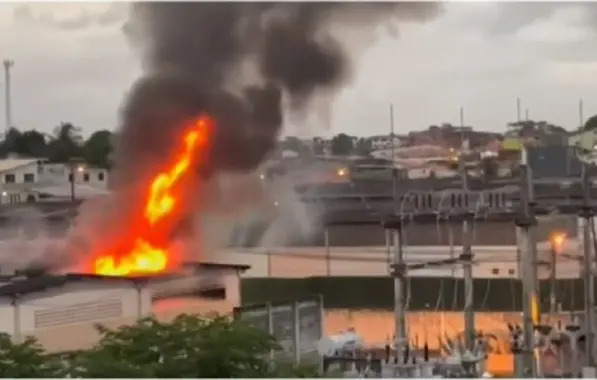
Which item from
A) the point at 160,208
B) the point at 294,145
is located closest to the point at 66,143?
the point at 160,208

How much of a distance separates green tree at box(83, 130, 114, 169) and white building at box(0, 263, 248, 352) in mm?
416

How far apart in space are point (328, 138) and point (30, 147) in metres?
1.01

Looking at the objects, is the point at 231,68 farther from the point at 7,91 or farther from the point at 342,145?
the point at 7,91

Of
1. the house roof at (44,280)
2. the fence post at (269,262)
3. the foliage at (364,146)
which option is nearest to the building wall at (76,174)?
the house roof at (44,280)

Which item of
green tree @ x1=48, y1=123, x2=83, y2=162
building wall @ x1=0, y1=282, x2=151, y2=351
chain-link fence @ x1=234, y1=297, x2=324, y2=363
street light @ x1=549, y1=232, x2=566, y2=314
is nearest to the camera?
building wall @ x1=0, y1=282, x2=151, y2=351

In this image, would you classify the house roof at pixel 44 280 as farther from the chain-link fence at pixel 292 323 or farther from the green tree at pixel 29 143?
the green tree at pixel 29 143

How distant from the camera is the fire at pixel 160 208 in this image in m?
3.80

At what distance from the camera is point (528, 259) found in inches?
148

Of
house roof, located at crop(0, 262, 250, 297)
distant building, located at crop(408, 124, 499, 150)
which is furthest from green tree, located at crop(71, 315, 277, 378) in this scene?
distant building, located at crop(408, 124, 499, 150)

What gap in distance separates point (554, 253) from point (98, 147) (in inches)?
63.4

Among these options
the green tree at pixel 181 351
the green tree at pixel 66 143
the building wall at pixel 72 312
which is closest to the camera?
the green tree at pixel 181 351

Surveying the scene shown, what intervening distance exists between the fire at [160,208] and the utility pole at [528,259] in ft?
3.56

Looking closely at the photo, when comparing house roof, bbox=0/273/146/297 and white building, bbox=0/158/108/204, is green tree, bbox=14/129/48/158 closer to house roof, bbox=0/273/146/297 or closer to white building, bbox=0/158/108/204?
white building, bbox=0/158/108/204

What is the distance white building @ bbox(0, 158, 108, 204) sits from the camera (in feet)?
12.6
